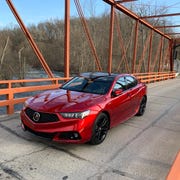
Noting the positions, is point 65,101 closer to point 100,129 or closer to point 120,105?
point 100,129

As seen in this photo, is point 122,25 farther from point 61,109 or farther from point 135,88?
point 61,109

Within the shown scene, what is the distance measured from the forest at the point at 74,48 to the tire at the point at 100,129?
21.2 meters

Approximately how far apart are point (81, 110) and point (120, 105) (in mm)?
1487

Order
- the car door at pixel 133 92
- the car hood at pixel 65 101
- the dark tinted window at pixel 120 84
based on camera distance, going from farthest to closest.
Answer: the car door at pixel 133 92, the dark tinted window at pixel 120 84, the car hood at pixel 65 101

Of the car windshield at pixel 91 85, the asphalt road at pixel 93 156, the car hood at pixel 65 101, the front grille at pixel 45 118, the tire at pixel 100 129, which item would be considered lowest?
the asphalt road at pixel 93 156

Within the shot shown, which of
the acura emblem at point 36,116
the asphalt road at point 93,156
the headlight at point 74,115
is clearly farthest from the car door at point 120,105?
the acura emblem at point 36,116

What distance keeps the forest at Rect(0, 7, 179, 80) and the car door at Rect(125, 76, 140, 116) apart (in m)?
19.0

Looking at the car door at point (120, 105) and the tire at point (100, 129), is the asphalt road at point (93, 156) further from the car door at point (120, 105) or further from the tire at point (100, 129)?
the car door at point (120, 105)

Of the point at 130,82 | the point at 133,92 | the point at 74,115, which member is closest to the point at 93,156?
the point at 74,115

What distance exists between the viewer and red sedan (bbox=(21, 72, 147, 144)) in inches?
166

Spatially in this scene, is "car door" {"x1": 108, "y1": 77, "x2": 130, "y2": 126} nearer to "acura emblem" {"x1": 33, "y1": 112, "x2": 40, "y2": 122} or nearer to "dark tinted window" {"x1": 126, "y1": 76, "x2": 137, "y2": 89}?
"dark tinted window" {"x1": 126, "y1": 76, "x2": 137, "y2": 89}

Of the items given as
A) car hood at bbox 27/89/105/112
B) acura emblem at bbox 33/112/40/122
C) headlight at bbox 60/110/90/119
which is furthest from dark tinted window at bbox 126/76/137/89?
acura emblem at bbox 33/112/40/122

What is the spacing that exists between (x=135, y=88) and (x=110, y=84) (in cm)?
141

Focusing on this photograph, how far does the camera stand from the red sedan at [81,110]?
4.22m
